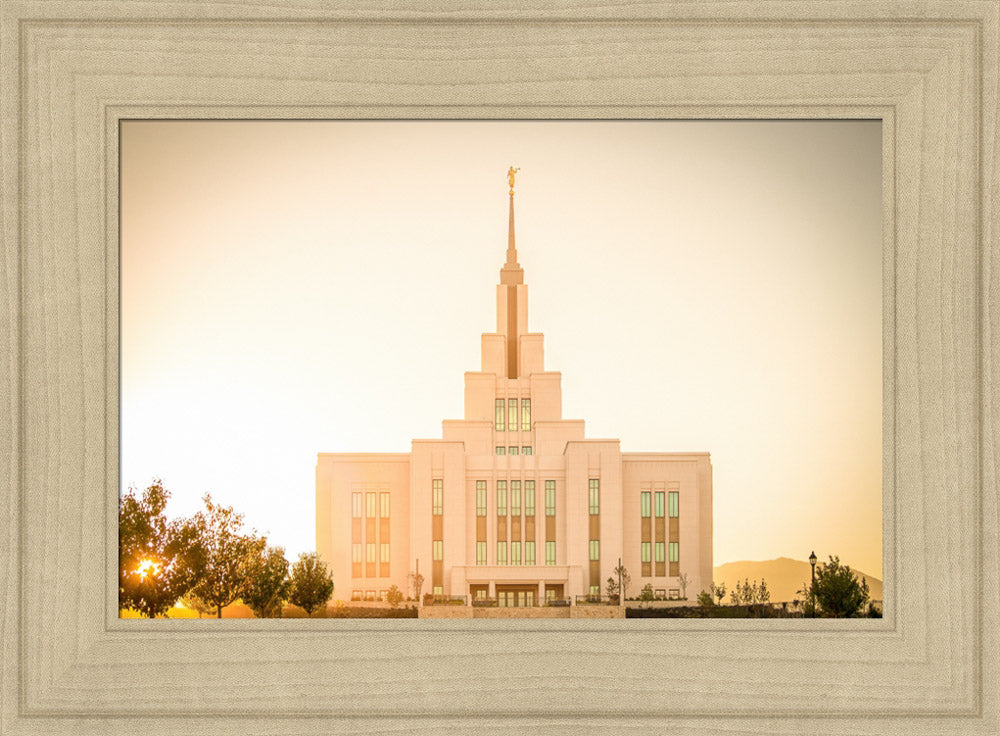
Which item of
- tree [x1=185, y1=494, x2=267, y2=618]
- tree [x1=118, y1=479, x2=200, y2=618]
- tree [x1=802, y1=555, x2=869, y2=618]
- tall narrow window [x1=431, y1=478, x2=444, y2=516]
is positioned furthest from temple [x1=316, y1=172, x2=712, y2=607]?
tree [x1=118, y1=479, x2=200, y2=618]

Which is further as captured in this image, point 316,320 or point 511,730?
point 316,320

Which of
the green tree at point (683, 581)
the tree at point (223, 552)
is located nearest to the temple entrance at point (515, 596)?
the green tree at point (683, 581)

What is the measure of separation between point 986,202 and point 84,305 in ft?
11.0

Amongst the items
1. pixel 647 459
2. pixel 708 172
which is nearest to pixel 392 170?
pixel 708 172

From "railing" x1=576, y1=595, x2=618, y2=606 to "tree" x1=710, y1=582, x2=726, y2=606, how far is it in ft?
1.25

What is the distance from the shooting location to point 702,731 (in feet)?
13.5

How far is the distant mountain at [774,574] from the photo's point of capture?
14.2ft

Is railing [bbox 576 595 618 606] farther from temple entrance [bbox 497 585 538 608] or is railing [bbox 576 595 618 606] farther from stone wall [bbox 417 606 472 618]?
stone wall [bbox 417 606 472 618]

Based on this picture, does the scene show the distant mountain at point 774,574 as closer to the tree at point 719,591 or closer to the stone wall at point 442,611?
the tree at point 719,591

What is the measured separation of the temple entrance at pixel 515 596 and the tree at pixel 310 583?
659 mm

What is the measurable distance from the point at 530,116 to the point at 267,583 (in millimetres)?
2041

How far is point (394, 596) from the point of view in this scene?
4312mm

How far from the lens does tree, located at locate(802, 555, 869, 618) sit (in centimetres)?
425

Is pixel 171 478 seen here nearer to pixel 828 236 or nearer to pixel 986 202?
pixel 828 236
